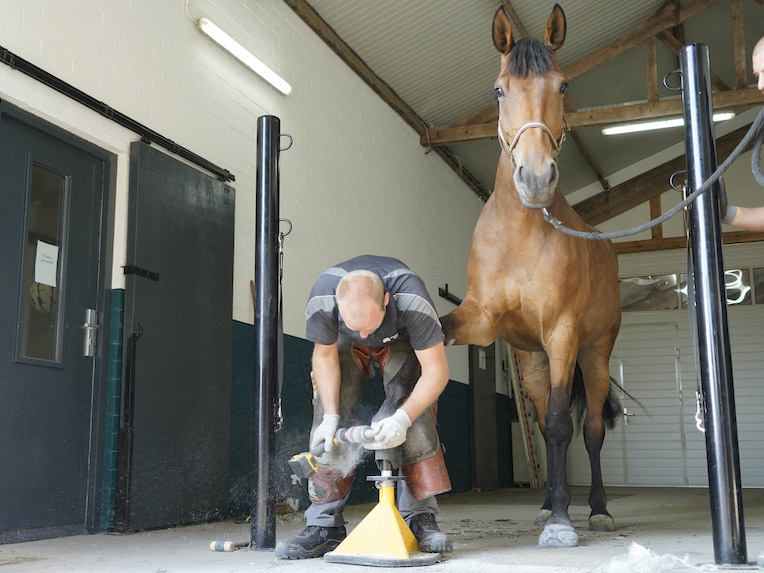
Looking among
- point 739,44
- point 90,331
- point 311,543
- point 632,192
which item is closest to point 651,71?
point 739,44

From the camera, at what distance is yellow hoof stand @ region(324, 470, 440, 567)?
2803 mm

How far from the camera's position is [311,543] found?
316 centimetres

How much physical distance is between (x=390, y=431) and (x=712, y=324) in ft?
3.93

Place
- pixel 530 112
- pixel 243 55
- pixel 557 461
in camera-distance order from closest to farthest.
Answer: pixel 530 112, pixel 557 461, pixel 243 55

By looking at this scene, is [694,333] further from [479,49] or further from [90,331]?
[479,49]

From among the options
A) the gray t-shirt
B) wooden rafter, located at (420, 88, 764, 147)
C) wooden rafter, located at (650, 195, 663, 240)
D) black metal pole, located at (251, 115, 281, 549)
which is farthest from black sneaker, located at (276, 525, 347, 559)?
wooden rafter, located at (650, 195, 663, 240)

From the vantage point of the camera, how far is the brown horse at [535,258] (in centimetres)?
346

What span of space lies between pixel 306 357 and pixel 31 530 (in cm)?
311

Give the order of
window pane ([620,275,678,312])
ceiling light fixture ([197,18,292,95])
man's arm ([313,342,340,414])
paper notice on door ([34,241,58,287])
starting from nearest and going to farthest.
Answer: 1. man's arm ([313,342,340,414])
2. paper notice on door ([34,241,58,287])
3. ceiling light fixture ([197,18,292,95])
4. window pane ([620,275,678,312])

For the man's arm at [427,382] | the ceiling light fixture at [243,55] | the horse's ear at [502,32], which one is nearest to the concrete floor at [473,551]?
the man's arm at [427,382]

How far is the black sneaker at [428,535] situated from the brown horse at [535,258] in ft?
1.66

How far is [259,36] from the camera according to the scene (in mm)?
6586

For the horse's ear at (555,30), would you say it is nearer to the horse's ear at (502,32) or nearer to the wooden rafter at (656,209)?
the horse's ear at (502,32)

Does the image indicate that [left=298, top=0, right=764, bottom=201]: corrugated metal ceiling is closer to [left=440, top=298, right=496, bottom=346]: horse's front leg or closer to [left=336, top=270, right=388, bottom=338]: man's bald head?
[left=440, top=298, right=496, bottom=346]: horse's front leg
